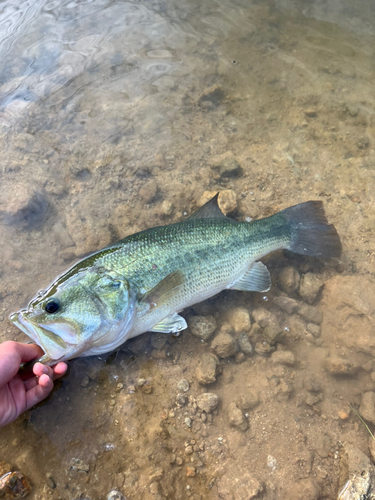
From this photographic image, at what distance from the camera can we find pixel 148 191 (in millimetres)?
4262

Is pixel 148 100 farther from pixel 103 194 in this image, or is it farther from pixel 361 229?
pixel 361 229

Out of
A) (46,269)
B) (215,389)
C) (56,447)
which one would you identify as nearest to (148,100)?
(46,269)

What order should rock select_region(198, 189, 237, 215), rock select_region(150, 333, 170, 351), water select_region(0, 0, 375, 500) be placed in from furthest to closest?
rock select_region(198, 189, 237, 215) → rock select_region(150, 333, 170, 351) → water select_region(0, 0, 375, 500)

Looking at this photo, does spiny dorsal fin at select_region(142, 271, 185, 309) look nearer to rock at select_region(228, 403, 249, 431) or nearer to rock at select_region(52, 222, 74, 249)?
rock at select_region(228, 403, 249, 431)

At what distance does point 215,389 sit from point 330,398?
135 centimetres

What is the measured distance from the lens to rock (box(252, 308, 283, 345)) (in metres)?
3.57

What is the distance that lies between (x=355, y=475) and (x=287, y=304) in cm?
180

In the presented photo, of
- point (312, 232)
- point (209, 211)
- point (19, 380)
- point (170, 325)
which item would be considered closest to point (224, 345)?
point (170, 325)

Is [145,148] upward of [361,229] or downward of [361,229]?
upward

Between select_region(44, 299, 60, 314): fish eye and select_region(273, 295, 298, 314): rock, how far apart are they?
8.78 ft

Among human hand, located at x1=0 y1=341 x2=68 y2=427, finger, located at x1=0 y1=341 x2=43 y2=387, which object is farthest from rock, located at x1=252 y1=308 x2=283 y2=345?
finger, located at x1=0 y1=341 x2=43 y2=387

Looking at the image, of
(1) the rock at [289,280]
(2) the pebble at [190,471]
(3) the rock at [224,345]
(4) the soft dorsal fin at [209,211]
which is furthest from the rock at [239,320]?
(2) the pebble at [190,471]

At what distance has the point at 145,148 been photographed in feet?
15.3

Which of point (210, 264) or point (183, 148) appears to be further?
point (183, 148)
